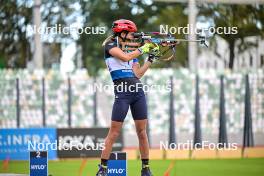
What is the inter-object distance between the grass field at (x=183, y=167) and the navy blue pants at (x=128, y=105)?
532 millimetres

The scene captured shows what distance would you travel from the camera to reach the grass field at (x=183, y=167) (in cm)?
462

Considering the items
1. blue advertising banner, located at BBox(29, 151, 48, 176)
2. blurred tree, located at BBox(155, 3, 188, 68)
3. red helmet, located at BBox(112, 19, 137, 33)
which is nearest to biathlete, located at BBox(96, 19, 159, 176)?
red helmet, located at BBox(112, 19, 137, 33)

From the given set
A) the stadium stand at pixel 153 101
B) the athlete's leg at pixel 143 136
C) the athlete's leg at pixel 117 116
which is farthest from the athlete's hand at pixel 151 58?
the stadium stand at pixel 153 101

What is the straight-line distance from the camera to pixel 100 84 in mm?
4754

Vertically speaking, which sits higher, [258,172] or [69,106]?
[69,106]

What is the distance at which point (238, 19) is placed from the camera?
16.1 feet

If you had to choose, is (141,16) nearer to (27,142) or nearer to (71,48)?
(71,48)

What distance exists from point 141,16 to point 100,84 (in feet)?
2.13

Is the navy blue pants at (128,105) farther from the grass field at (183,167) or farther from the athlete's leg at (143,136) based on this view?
the grass field at (183,167)

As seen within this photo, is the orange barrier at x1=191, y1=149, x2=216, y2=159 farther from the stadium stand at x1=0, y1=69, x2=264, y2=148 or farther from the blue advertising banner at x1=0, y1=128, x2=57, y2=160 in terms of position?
the blue advertising banner at x1=0, y1=128, x2=57, y2=160

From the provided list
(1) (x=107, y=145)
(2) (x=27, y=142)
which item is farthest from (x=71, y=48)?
(1) (x=107, y=145)

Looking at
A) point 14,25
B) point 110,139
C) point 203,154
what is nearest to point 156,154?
point 203,154

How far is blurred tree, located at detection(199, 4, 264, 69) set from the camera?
15.9 ft

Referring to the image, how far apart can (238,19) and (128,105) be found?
4.36ft
